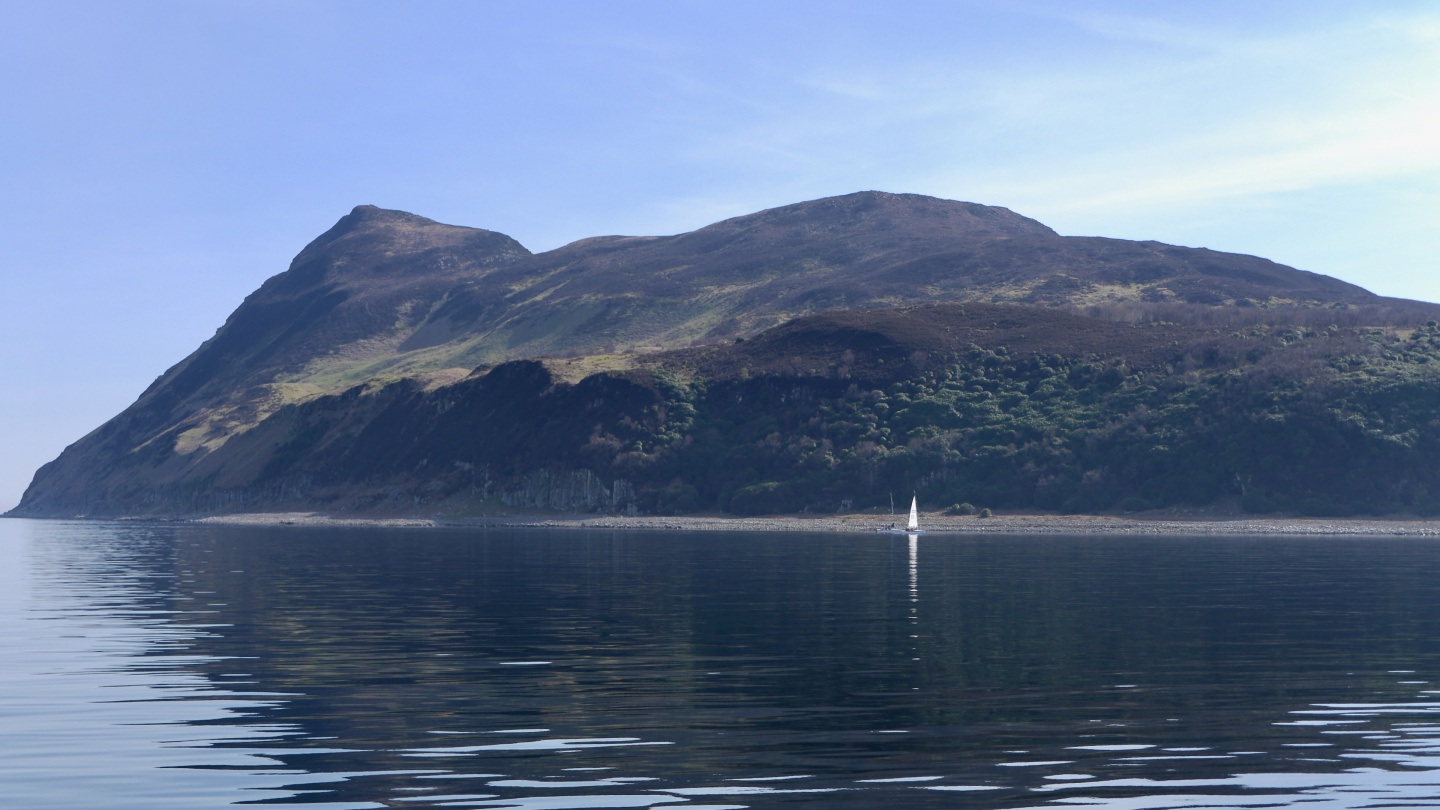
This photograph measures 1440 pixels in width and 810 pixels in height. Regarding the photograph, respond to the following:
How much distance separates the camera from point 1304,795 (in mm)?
14672

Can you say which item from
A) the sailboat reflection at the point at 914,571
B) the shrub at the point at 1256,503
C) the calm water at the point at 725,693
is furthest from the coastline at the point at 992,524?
the calm water at the point at 725,693

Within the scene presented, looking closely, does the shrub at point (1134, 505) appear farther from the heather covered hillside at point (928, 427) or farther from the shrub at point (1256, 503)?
the shrub at point (1256, 503)

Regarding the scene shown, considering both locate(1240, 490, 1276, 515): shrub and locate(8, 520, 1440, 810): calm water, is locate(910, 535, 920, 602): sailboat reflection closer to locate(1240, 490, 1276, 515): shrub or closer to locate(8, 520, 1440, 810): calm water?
locate(8, 520, 1440, 810): calm water

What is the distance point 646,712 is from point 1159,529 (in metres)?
90.1

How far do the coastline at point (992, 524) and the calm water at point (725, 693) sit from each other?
53079mm

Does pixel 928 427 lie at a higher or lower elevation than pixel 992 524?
higher

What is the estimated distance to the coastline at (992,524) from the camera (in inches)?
3893

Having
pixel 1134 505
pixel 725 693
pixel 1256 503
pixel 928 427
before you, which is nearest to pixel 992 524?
pixel 1134 505

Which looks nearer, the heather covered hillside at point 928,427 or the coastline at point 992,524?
the coastline at point 992,524

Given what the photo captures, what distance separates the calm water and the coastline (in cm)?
5308

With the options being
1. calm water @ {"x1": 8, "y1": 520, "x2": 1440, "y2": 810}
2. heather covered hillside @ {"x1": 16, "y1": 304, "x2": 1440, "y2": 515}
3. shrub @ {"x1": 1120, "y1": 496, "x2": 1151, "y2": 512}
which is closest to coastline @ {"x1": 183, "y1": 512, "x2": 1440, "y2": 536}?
shrub @ {"x1": 1120, "y1": 496, "x2": 1151, "y2": 512}

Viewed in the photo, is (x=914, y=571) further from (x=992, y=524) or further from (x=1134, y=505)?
(x=1134, y=505)

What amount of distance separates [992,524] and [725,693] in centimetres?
9233

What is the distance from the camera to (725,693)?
22.0m
